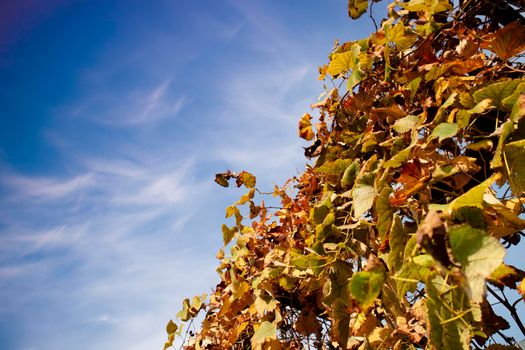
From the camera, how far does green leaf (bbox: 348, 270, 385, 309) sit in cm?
64

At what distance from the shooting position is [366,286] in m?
0.64

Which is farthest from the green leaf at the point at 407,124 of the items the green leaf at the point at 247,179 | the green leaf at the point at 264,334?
the green leaf at the point at 247,179

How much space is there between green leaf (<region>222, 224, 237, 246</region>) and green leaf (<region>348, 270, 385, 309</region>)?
4.40 feet

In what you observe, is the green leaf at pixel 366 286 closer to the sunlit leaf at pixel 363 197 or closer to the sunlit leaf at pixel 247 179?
the sunlit leaf at pixel 363 197

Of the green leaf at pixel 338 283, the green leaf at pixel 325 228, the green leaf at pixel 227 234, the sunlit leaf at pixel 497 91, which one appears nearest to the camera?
the sunlit leaf at pixel 497 91

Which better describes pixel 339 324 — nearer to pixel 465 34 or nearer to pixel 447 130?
pixel 447 130

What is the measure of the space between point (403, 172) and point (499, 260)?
0.50 meters

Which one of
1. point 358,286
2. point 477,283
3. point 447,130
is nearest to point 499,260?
point 477,283

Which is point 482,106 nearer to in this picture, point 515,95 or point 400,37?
point 515,95

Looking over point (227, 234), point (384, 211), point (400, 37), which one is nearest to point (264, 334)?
point (227, 234)

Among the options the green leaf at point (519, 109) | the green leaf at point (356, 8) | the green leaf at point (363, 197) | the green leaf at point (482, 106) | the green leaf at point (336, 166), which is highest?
the green leaf at point (356, 8)

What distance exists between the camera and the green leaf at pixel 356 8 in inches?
60.2

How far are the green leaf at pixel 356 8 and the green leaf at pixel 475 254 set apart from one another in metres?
1.24

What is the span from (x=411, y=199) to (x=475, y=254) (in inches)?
22.8
